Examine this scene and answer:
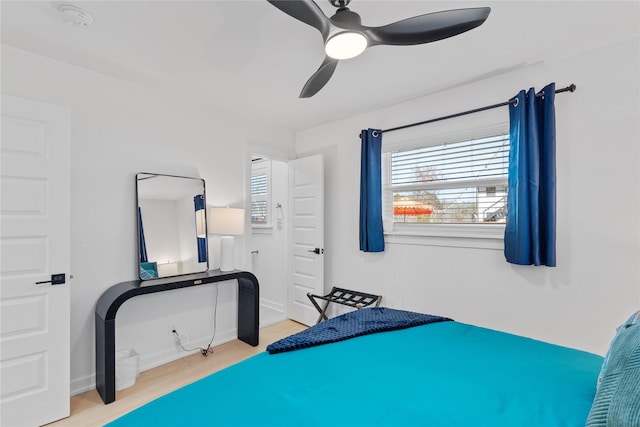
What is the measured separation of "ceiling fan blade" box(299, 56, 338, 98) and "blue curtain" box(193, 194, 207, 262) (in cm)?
168

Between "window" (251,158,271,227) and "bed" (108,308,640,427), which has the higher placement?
"window" (251,158,271,227)

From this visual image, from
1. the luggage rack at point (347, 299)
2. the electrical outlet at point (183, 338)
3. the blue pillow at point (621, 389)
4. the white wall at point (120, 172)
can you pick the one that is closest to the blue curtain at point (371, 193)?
the luggage rack at point (347, 299)

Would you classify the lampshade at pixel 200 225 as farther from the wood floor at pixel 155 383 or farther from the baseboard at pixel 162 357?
the wood floor at pixel 155 383

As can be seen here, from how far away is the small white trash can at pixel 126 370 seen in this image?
2.40 m

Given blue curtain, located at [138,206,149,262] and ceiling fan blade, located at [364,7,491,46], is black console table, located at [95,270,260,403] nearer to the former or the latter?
blue curtain, located at [138,206,149,262]

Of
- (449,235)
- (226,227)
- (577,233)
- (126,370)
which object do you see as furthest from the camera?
(226,227)

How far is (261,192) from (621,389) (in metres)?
4.24

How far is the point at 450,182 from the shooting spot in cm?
282

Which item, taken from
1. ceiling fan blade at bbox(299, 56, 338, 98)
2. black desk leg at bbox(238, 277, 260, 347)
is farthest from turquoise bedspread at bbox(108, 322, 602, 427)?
black desk leg at bbox(238, 277, 260, 347)

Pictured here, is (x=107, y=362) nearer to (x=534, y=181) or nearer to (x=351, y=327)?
(x=351, y=327)

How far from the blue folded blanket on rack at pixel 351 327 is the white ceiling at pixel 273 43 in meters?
1.78

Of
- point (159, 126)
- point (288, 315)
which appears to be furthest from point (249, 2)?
point (288, 315)

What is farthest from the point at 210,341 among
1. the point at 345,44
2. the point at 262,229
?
the point at 345,44

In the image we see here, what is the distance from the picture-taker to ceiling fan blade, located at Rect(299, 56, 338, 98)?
5.54 feet
